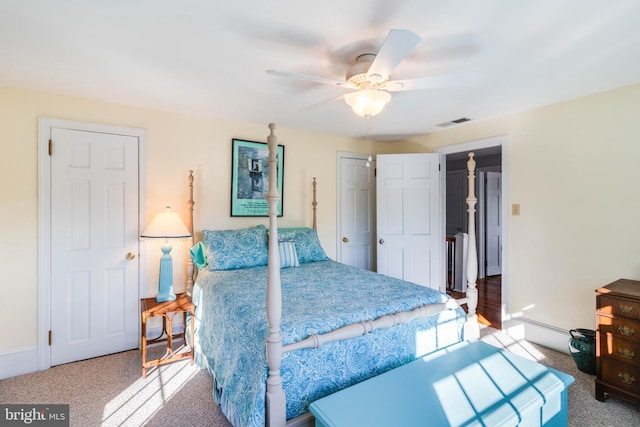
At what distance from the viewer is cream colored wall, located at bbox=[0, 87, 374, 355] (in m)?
2.50

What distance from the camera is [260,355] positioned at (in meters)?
1.55

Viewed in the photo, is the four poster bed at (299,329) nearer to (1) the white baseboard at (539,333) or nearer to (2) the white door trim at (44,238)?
(1) the white baseboard at (539,333)

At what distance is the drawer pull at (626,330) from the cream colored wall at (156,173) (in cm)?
280

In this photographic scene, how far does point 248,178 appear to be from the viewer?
3.58 meters

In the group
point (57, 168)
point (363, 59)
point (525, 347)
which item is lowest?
point (525, 347)

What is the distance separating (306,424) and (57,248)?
8.40 feet

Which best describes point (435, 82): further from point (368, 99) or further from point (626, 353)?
point (626, 353)

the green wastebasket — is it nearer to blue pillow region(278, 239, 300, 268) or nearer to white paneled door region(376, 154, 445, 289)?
white paneled door region(376, 154, 445, 289)

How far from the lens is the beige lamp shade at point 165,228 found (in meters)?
2.69

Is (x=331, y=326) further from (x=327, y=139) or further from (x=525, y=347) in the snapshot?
(x=327, y=139)

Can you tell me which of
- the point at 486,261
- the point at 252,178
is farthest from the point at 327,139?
the point at 486,261

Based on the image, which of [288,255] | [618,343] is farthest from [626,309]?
[288,255]

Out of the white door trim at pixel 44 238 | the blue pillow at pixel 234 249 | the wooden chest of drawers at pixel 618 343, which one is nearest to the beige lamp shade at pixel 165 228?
the blue pillow at pixel 234 249

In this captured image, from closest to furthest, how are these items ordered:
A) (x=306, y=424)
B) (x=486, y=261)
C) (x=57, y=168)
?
(x=306, y=424)
(x=57, y=168)
(x=486, y=261)
